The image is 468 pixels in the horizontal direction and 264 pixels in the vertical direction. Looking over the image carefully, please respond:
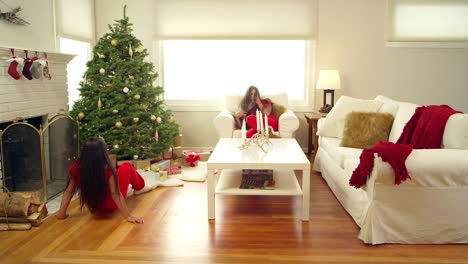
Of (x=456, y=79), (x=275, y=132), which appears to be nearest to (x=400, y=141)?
(x=275, y=132)

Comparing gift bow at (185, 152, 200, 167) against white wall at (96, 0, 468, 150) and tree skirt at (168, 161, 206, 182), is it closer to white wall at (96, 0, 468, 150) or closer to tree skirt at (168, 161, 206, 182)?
tree skirt at (168, 161, 206, 182)

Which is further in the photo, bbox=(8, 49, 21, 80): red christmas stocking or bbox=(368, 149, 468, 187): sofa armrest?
bbox=(8, 49, 21, 80): red christmas stocking

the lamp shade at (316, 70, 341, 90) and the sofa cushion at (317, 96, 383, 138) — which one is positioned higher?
the lamp shade at (316, 70, 341, 90)

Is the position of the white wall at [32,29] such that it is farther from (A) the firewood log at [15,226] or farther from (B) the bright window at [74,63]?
(A) the firewood log at [15,226]

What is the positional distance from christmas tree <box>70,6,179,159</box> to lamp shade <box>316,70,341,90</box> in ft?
7.17

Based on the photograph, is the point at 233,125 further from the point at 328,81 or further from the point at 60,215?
the point at 60,215

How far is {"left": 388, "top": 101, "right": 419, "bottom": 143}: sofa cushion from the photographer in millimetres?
3744

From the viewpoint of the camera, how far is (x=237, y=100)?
18.4 feet

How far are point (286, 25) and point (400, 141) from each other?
2883 mm

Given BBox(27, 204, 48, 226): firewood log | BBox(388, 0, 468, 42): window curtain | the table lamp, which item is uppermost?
BBox(388, 0, 468, 42): window curtain

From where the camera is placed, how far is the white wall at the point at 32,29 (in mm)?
3779

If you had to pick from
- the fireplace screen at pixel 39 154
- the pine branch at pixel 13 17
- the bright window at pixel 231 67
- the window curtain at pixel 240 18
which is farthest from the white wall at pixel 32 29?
the bright window at pixel 231 67

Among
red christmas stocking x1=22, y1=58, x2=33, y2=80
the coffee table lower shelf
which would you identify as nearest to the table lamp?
the coffee table lower shelf

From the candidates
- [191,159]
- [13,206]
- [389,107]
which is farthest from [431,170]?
[191,159]
